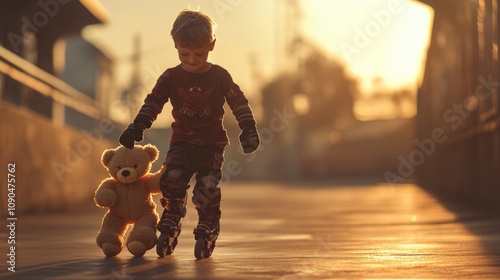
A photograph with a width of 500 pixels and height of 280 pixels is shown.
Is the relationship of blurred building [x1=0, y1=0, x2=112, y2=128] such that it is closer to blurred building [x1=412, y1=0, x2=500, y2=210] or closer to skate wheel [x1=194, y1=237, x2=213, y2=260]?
blurred building [x1=412, y1=0, x2=500, y2=210]

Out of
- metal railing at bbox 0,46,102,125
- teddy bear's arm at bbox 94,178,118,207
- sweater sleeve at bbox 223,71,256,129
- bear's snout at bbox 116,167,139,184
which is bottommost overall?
teddy bear's arm at bbox 94,178,118,207

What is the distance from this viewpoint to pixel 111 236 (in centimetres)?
729

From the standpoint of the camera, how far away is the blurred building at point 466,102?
48.1 feet

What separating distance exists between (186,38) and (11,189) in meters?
6.94

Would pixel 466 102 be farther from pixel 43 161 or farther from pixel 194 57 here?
pixel 194 57

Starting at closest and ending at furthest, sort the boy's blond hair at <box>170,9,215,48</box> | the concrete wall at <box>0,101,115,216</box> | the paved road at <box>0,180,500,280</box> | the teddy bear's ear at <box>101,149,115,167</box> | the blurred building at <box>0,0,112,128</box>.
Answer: the paved road at <box>0,180,500,280</box> < the boy's blond hair at <box>170,9,215,48</box> < the teddy bear's ear at <box>101,149,115,167</box> < the concrete wall at <box>0,101,115,216</box> < the blurred building at <box>0,0,112,128</box>

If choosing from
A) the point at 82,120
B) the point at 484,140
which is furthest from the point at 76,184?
the point at 484,140

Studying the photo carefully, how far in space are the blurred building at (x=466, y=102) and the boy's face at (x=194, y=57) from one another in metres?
6.94

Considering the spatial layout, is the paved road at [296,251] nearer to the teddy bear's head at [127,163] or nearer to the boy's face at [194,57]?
the teddy bear's head at [127,163]

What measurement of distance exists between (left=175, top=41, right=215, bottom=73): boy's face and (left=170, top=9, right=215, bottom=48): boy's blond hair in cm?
4

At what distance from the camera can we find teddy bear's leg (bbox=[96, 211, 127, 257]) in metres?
7.29

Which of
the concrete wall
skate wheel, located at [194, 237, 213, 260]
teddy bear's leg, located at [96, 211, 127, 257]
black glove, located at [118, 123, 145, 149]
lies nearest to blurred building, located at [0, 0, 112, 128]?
the concrete wall

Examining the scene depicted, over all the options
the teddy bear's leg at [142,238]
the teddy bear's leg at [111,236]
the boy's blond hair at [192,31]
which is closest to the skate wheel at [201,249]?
the teddy bear's leg at [142,238]

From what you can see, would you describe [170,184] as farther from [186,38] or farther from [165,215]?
[186,38]
